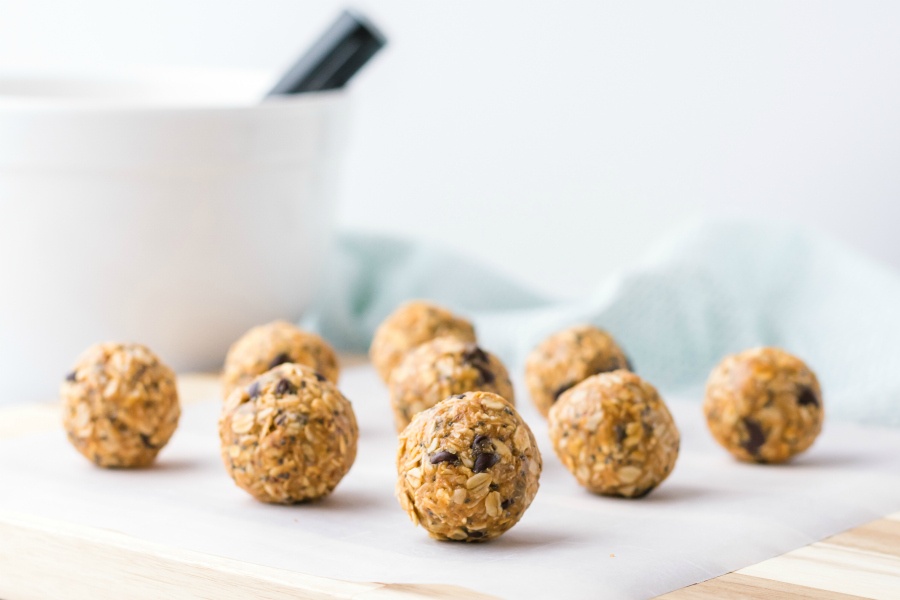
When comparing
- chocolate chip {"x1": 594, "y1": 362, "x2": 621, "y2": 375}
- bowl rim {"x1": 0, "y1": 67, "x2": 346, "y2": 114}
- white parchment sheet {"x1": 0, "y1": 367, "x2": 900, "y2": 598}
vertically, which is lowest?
white parchment sheet {"x1": 0, "y1": 367, "x2": 900, "y2": 598}

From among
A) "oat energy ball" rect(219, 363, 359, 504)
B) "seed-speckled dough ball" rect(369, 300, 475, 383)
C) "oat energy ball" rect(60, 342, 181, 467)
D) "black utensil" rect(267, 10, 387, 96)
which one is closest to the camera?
"oat energy ball" rect(219, 363, 359, 504)

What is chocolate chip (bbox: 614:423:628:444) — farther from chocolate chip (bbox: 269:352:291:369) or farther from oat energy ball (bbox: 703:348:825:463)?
chocolate chip (bbox: 269:352:291:369)

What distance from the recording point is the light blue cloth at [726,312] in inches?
63.1

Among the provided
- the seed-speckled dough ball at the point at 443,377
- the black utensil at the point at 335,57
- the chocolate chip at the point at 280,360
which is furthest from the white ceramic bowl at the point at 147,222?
the seed-speckled dough ball at the point at 443,377

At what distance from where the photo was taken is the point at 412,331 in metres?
1.44

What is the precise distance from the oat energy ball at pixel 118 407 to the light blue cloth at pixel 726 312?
1.78ft

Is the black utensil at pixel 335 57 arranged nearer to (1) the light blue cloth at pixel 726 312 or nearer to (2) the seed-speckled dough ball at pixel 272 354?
(1) the light blue cloth at pixel 726 312

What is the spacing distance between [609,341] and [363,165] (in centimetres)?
119

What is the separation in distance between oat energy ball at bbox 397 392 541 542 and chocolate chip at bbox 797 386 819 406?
0.33 meters

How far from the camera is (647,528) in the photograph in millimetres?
1034

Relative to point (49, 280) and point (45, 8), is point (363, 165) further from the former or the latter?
point (49, 280)

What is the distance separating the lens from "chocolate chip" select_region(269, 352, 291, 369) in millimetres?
1331

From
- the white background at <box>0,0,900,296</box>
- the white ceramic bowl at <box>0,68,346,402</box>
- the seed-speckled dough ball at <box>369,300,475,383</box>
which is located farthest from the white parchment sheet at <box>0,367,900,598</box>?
the white background at <box>0,0,900,296</box>

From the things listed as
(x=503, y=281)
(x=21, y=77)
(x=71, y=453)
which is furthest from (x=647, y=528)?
(x=21, y=77)
